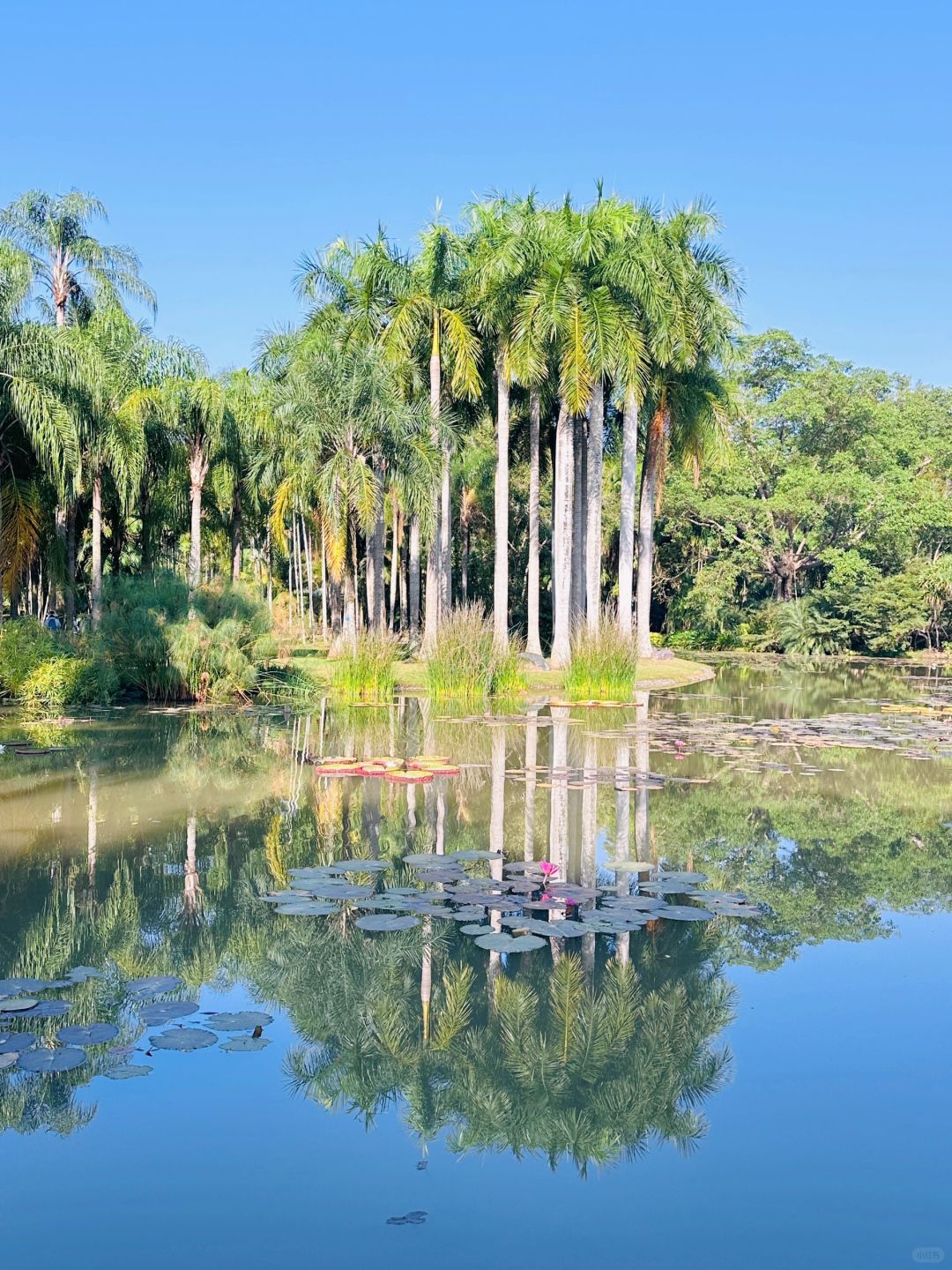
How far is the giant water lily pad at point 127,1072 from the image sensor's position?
4453mm

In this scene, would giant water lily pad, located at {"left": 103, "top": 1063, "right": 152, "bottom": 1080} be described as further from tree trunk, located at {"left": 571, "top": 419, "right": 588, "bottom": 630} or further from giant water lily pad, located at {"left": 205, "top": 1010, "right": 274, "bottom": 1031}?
tree trunk, located at {"left": 571, "top": 419, "right": 588, "bottom": 630}

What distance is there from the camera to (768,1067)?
15.6 feet

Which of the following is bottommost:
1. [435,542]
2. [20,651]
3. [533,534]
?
[20,651]

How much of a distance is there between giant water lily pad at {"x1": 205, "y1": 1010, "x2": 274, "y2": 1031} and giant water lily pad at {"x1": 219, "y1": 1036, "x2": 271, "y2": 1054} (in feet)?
0.30

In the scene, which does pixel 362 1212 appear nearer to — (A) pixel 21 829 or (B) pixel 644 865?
(B) pixel 644 865

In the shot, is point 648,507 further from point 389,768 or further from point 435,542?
point 389,768

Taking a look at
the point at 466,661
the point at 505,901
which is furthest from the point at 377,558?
the point at 505,901

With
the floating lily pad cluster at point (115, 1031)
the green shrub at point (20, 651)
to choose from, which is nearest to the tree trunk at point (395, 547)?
the green shrub at point (20, 651)

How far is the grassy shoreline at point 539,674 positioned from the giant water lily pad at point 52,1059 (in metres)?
16.9

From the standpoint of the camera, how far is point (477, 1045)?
4.78 meters

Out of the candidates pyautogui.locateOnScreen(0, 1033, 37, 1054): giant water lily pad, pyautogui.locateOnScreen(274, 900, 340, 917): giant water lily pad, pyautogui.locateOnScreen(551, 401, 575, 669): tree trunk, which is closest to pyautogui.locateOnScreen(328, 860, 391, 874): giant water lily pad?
pyautogui.locateOnScreen(274, 900, 340, 917): giant water lily pad

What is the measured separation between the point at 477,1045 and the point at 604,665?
47.4 ft

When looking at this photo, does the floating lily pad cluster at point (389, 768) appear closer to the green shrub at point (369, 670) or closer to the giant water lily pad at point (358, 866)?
the giant water lily pad at point (358, 866)

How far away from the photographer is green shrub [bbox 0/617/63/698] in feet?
55.9
